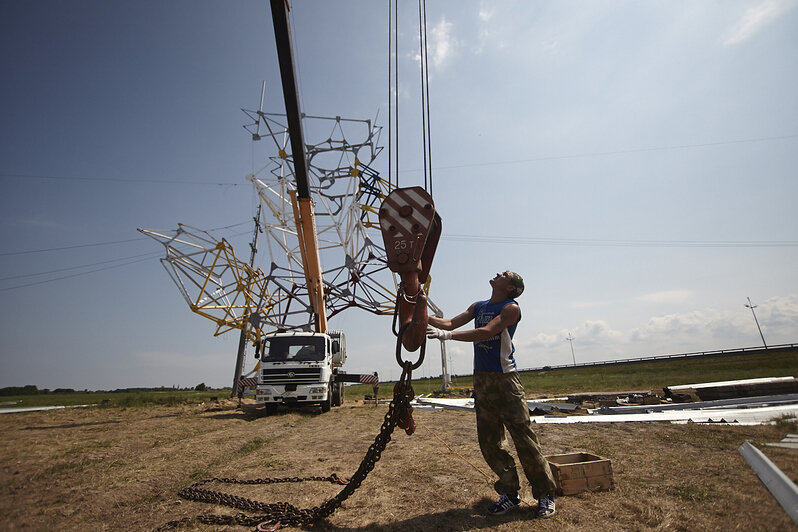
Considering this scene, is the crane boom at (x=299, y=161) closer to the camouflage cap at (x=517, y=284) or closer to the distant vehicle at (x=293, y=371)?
the distant vehicle at (x=293, y=371)

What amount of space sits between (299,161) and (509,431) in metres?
11.1

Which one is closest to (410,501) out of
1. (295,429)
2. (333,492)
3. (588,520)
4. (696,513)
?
(333,492)

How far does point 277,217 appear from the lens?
21.6 m

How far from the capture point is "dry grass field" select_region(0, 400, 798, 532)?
3.10 meters


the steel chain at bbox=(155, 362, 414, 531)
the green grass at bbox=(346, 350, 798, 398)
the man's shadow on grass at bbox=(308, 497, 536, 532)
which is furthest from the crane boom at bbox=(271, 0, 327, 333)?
the green grass at bbox=(346, 350, 798, 398)

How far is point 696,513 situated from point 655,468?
1.61 meters

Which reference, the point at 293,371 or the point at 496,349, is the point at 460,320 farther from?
the point at 293,371

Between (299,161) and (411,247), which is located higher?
(299,161)

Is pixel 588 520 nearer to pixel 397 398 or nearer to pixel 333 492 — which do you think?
pixel 397 398

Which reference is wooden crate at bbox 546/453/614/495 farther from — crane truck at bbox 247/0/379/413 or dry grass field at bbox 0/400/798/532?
crane truck at bbox 247/0/379/413

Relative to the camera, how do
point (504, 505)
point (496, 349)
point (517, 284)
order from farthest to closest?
point (517, 284)
point (496, 349)
point (504, 505)

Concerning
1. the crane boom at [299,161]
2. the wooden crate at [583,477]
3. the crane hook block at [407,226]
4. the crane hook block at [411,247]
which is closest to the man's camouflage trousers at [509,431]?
the wooden crate at [583,477]

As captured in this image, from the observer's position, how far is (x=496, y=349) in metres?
3.62

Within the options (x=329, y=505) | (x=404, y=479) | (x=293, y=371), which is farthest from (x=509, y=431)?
(x=293, y=371)
